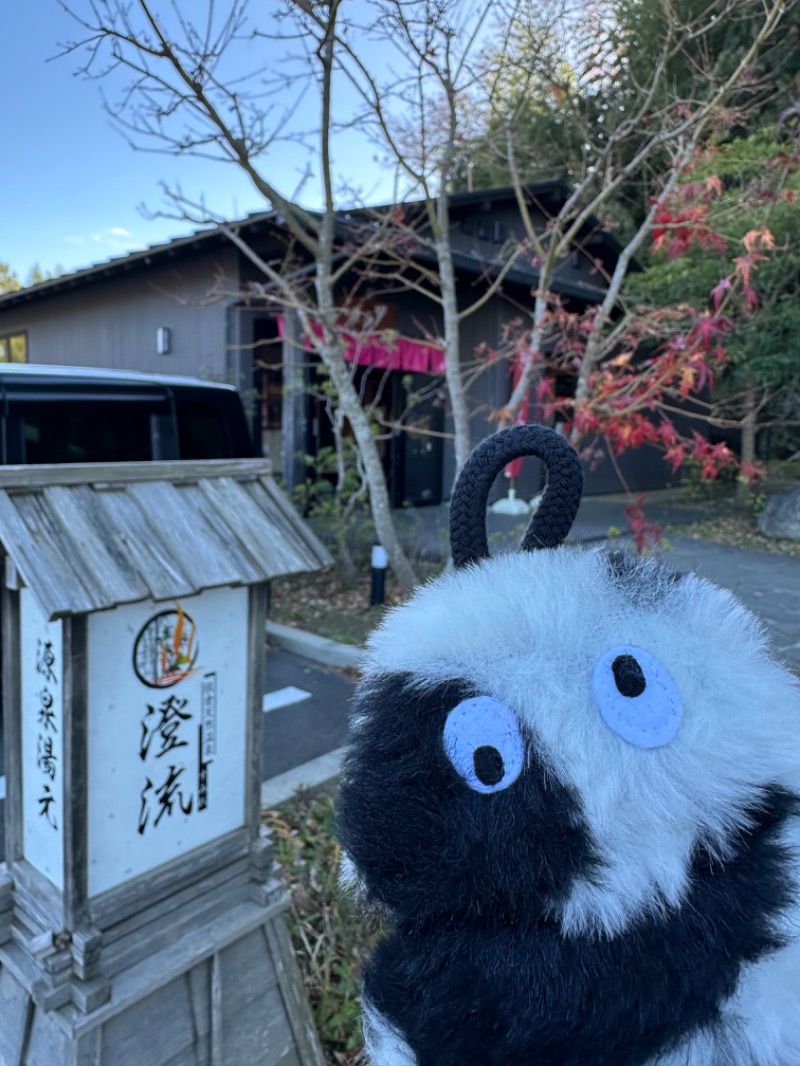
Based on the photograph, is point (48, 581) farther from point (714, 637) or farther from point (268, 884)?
point (714, 637)

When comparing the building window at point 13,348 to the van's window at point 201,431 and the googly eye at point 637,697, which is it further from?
the googly eye at point 637,697

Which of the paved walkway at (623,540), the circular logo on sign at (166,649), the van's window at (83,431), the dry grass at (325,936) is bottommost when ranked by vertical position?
the dry grass at (325,936)

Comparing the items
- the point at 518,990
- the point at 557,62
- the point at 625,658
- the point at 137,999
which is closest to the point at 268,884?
the point at 137,999

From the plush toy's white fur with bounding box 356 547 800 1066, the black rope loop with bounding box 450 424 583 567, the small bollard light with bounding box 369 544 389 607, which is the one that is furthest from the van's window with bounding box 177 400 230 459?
the plush toy's white fur with bounding box 356 547 800 1066

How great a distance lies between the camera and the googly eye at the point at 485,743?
663 mm

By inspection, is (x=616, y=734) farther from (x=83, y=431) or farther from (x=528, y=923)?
(x=83, y=431)

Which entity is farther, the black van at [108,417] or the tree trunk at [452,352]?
the tree trunk at [452,352]

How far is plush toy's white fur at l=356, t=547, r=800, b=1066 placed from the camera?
64cm

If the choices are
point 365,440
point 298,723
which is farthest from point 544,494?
point 365,440

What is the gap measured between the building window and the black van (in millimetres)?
11071

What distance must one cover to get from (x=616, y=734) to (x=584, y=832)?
0.31 feet

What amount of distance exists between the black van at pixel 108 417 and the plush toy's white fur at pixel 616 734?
11.5ft

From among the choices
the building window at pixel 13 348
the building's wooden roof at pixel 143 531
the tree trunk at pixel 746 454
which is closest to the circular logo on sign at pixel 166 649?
the building's wooden roof at pixel 143 531

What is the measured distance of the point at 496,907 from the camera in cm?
66
